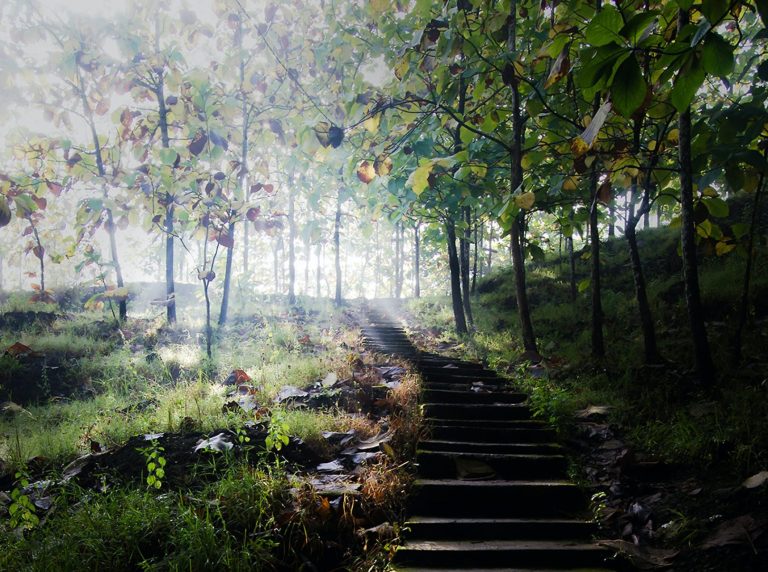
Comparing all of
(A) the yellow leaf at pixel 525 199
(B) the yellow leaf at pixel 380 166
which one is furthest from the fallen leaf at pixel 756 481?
(B) the yellow leaf at pixel 380 166

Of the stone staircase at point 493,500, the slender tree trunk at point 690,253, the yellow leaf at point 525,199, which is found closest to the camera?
the yellow leaf at point 525,199

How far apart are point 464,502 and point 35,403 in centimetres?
853

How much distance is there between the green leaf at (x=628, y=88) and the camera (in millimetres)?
1326

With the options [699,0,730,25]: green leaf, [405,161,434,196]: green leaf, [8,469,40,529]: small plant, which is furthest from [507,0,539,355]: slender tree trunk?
[8,469,40,529]: small plant

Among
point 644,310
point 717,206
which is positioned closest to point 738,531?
point 717,206

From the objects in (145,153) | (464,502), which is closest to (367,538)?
(464,502)

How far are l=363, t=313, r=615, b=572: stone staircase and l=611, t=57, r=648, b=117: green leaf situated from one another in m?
3.41

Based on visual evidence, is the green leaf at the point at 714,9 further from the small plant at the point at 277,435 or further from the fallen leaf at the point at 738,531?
the small plant at the point at 277,435

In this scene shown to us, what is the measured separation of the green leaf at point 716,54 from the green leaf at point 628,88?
0.24 meters

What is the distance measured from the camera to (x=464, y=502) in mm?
4109

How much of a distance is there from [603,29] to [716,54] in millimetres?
368

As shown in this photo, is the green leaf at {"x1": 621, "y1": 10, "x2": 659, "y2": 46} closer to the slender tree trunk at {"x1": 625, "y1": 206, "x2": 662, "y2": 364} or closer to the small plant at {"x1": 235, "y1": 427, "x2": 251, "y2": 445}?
the small plant at {"x1": 235, "y1": 427, "x2": 251, "y2": 445}

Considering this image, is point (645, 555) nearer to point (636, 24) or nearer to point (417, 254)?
point (636, 24)

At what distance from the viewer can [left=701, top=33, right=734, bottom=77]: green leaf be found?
1.36 metres
